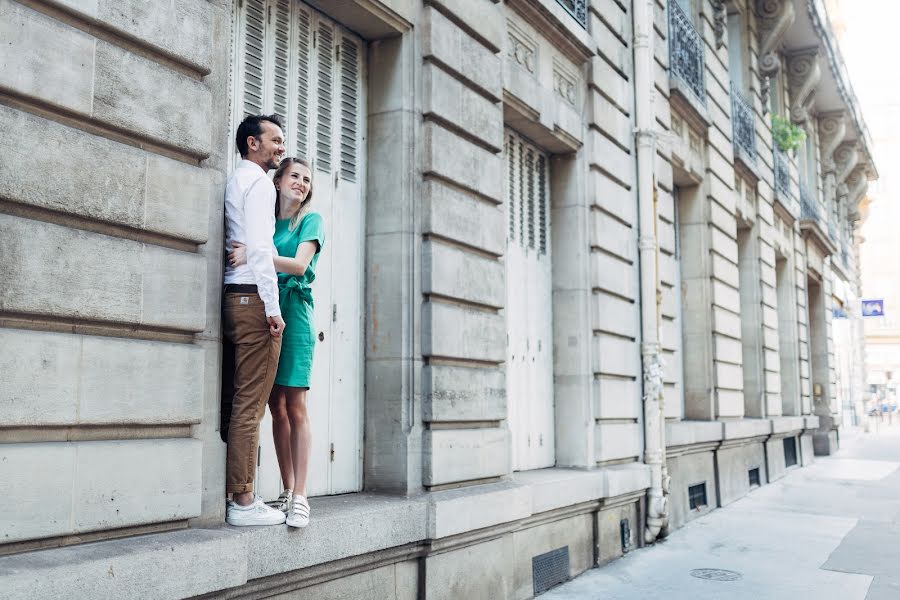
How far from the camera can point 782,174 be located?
61.2ft

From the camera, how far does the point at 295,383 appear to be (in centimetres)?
471

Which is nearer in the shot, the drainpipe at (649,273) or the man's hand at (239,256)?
the man's hand at (239,256)

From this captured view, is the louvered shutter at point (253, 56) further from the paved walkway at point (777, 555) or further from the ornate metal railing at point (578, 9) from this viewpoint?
the paved walkway at point (777, 555)

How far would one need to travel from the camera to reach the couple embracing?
4398 mm

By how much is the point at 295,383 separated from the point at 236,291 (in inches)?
23.6

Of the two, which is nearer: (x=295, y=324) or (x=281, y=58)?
(x=295, y=324)

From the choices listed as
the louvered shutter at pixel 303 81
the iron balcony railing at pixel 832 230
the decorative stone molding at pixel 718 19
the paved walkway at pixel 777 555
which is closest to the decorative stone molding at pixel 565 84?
the louvered shutter at pixel 303 81

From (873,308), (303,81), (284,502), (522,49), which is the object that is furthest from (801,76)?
(284,502)

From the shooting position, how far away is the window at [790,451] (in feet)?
58.9

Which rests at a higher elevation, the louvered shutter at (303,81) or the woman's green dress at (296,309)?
the louvered shutter at (303,81)

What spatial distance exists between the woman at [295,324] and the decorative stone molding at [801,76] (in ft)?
59.6

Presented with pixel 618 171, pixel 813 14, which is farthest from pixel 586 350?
pixel 813 14

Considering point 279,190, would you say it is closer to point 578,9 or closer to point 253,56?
point 253,56

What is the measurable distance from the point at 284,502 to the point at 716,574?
4.62 m
